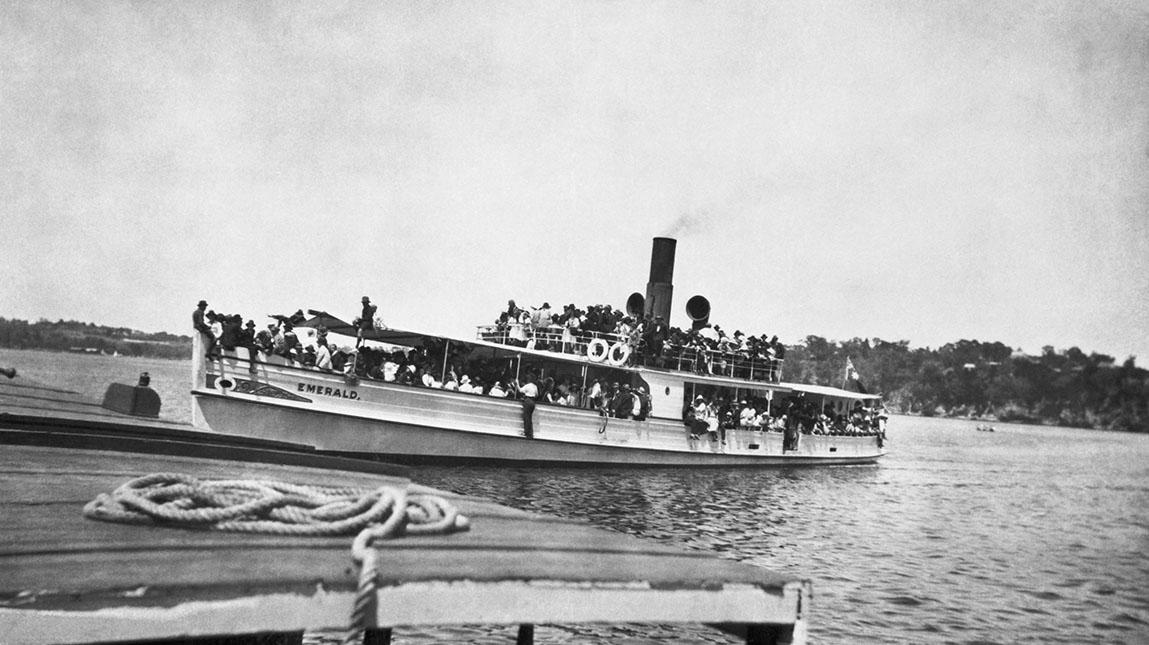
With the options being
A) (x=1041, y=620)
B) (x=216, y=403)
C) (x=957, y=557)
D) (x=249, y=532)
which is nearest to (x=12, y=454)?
(x=249, y=532)

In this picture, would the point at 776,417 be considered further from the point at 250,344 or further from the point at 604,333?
the point at 250,344

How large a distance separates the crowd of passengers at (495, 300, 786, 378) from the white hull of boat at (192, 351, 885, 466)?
7.20 ft

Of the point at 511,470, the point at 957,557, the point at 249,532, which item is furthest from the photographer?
the point at 511,470

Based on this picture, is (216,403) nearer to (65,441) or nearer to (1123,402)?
(65,441)

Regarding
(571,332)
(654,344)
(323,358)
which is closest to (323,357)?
(323,358)

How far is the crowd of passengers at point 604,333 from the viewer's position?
24.0m

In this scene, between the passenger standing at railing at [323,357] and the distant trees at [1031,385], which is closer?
the distant trees at [1031,385]

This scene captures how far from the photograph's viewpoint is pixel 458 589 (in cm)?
270

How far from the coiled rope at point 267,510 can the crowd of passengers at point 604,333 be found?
2033cm

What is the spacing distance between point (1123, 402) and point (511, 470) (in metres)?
13.3

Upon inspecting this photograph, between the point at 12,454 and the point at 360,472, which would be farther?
the point at 360,472

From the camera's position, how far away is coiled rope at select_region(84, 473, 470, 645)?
9.83 ft

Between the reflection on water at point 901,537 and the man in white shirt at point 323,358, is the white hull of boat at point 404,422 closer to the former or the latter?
the man in white shirt at point 323,358

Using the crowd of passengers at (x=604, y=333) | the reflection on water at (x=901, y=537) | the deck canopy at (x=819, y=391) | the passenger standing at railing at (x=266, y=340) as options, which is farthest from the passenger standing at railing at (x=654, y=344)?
the passenger standing at railing at (x=266, y=340)
